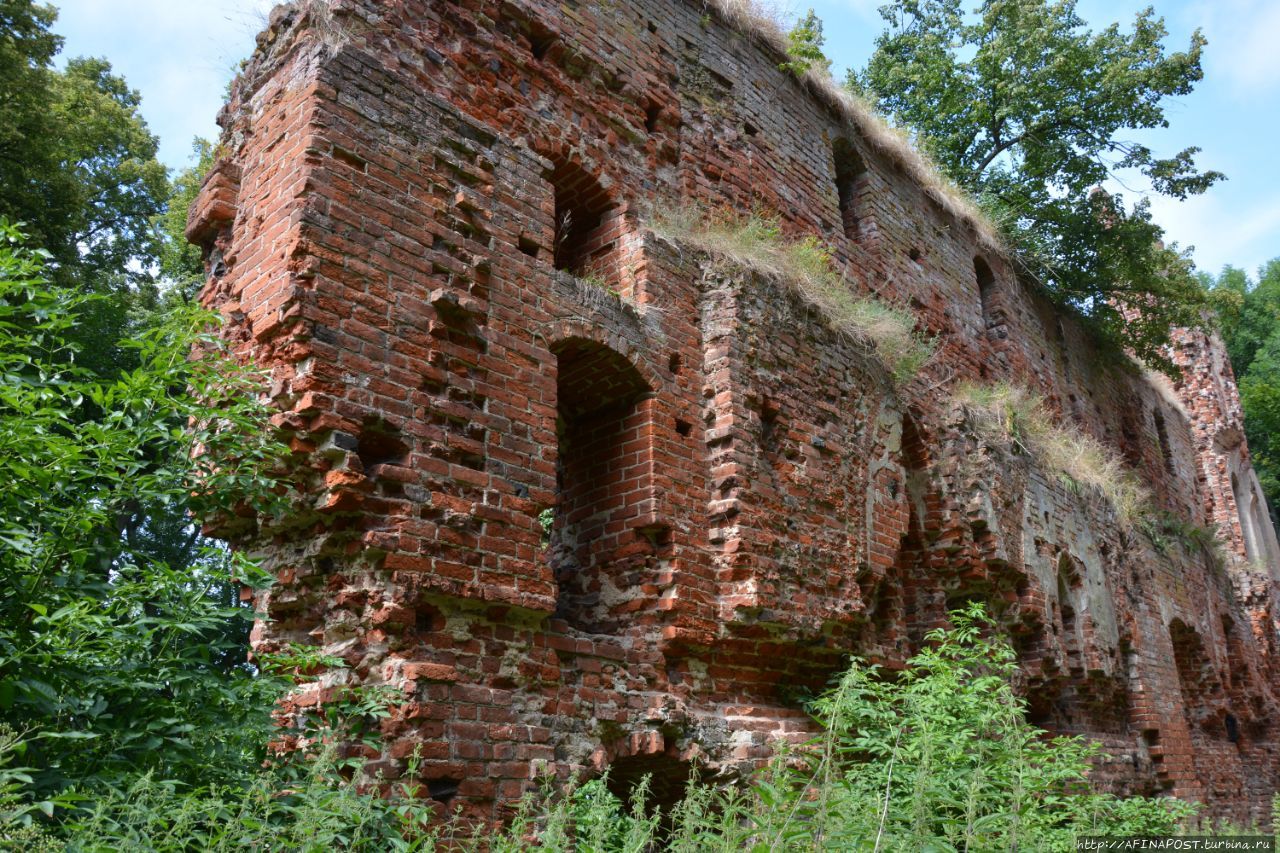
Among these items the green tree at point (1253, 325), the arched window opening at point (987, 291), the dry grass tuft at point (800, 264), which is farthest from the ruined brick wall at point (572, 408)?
the green tree at point (1253, 325)

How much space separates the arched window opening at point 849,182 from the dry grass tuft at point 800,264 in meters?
1.59

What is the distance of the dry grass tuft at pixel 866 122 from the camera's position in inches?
336

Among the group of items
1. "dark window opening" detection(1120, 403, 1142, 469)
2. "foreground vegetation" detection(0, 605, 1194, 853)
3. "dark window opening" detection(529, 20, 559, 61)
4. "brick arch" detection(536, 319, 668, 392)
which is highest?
"dark window opening" detection(1120, 403, 1142, 469)

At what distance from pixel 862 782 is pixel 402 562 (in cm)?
257

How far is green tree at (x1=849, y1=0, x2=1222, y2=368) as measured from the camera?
14.4m

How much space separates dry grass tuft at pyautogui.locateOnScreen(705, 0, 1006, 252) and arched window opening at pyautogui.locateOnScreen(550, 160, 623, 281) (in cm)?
286

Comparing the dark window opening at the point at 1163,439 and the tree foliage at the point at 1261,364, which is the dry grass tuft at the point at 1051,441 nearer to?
the dark window opening at the point at 1163,439

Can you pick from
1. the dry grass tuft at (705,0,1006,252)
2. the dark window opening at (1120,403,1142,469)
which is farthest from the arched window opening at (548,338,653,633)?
the dark window opening at (1120,403,1142,469)

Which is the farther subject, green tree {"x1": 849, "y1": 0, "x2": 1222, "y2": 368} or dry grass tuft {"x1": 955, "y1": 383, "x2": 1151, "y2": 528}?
green tree {"x1": 849, "y1": 0, "x2": 1222, "y2": 368}

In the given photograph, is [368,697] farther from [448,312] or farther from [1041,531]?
[1041,531]

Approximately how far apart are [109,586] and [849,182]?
28.6ft

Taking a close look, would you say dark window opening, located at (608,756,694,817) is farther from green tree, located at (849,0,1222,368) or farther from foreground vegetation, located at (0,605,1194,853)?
green tree, located at (849,0,1222,368)

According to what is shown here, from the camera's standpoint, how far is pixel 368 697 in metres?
3.90

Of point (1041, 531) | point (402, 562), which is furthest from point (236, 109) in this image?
point (1041, 531)
